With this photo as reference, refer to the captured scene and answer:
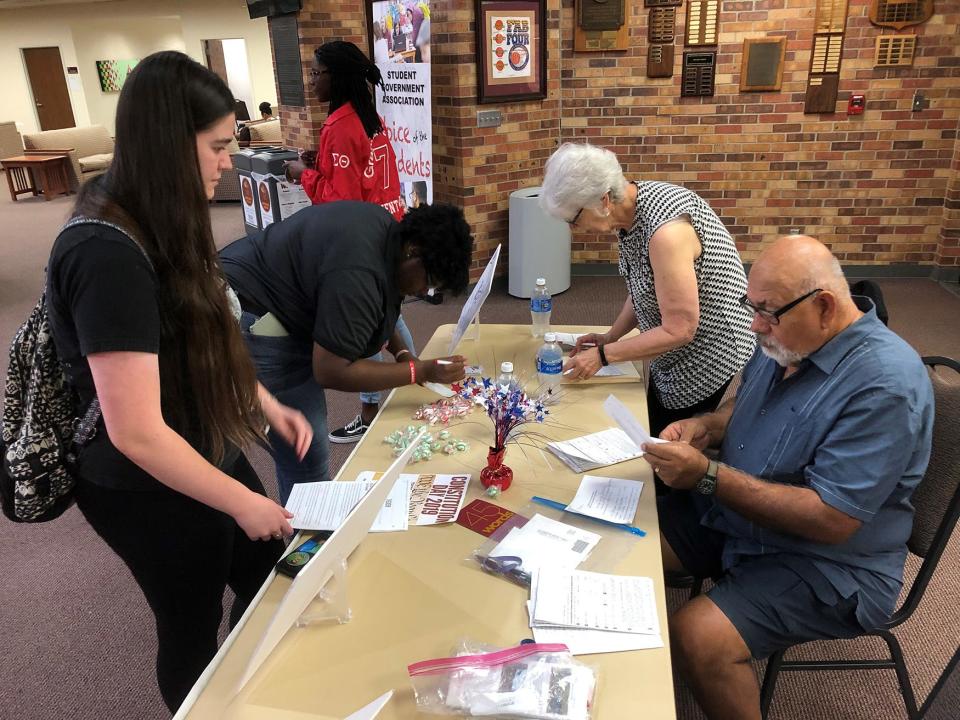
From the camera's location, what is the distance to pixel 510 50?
4707 millimetres

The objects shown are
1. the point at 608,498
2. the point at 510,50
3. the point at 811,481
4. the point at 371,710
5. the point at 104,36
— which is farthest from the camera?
the point at 104,36

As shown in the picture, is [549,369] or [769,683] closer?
[769,683]

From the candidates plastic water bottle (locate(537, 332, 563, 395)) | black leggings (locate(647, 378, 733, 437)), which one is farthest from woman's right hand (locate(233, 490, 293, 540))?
black leggings (locate(647, 378, 733, 437))

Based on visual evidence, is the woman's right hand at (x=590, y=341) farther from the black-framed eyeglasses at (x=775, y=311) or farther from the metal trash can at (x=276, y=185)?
the metal trash can at (x=276, y=185)

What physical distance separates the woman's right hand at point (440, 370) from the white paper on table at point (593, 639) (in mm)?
904

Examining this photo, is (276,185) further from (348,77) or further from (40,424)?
(40,424)

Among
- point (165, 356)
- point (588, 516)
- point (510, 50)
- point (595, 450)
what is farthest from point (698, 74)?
point (165, 356)

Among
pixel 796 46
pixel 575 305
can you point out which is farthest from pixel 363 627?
pixel 796 46

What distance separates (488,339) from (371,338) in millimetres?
702

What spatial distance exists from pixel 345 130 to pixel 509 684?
2.99 metres

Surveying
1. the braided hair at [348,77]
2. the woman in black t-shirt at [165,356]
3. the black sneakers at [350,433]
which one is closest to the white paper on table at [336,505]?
the woman in black t-shirt at [165,356]

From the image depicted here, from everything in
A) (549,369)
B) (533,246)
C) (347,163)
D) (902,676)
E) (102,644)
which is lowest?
(102,644)

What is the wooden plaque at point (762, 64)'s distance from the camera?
4.72m

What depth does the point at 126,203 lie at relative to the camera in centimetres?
107
